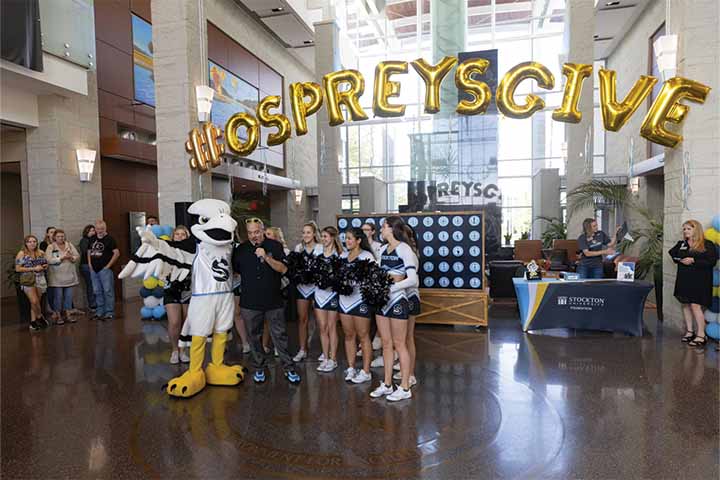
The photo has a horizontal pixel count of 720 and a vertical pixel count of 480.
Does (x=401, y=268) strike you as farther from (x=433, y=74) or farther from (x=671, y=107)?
(x=671, y=107)

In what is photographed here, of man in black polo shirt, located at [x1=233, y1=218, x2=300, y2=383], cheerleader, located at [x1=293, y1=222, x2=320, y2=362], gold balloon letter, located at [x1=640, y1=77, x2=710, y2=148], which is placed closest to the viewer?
man in black polo shirt, located at [x1=233, y1=218, x2=300, y2=383]

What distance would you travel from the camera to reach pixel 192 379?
4.27 metres

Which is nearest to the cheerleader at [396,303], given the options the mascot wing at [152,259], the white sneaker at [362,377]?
the white sneaker at [362,377]

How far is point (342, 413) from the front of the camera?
380cm

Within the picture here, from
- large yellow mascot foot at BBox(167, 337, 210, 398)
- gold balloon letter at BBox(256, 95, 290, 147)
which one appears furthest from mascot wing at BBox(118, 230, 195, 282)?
gold balloon letter at BBox(256, 95, 290, 147)

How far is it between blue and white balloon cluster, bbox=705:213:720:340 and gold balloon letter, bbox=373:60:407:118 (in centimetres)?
439

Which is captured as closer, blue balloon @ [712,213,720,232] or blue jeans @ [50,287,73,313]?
blue balloon @ [712,213,720,232]

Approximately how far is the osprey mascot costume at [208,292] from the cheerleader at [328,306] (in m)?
0.89

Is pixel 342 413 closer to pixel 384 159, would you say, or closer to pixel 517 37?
pixel 384 159

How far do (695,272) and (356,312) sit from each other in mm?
4387

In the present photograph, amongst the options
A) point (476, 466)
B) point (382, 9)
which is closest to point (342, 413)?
point (476, 466)

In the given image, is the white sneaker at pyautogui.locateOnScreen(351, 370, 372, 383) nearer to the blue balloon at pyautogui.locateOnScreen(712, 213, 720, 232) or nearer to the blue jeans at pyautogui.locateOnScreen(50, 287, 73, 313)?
the blue balloon at pyautogui.locateOnScreen(712, 213, 720, 232)

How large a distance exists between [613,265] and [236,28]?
13.1 meters

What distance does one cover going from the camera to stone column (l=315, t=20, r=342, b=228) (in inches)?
562
